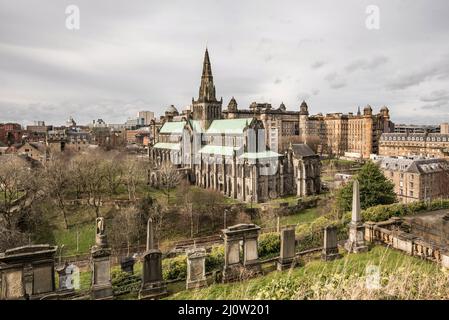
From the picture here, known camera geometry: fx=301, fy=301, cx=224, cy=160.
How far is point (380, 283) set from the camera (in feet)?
22.4

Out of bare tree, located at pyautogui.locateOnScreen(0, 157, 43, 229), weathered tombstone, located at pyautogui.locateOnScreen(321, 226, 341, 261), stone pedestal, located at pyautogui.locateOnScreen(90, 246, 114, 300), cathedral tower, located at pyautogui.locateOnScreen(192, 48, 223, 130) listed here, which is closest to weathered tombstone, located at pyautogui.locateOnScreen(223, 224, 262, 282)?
weathered tombstone, located at pyautogui.locateOnScreen(321, 226, 341, 261)

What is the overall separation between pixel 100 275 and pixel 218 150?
40331mm

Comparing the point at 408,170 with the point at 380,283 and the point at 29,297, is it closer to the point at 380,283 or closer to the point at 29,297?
A: the point at 380,283

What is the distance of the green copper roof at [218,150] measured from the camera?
154ft

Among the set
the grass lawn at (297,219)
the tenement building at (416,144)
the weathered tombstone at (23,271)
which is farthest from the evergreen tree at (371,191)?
the tenement building at (416,144)

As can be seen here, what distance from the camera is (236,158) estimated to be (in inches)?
1690

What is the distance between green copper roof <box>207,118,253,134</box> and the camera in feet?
160

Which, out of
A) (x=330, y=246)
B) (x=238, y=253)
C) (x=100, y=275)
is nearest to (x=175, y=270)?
(x=238, y=253)

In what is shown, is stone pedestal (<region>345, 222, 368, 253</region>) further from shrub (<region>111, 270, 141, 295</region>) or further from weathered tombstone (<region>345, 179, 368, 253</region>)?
shrub (<region>111, 270, 141, 295</region>)

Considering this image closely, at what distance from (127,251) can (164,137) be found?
148 feet

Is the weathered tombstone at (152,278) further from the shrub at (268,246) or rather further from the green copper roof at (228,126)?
the green copper roof at (228,126)
